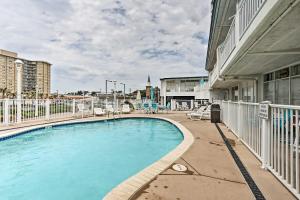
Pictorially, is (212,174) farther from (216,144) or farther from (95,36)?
(95,36)

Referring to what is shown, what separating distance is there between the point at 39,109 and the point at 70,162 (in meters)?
8.03

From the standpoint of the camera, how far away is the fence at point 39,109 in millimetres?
9492

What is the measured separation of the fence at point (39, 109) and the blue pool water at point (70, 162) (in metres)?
1.90

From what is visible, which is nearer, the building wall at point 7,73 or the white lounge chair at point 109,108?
the white lounge chair at point 109,108

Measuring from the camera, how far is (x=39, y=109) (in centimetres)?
1218

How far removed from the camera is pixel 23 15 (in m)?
11.3

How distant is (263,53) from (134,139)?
625cm

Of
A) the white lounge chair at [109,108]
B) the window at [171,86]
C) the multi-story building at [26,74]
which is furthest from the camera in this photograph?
the multi-story building at [26,74]

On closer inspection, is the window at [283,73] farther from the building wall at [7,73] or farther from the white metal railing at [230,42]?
the building wall at [7,73]

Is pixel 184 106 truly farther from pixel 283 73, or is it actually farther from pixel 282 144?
pixel 282 144

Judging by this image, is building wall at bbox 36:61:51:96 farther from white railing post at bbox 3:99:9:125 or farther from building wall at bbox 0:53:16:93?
white railing post at bbox 3:99:9:125

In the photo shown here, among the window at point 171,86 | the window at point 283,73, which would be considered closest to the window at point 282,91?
the window at point 283,73

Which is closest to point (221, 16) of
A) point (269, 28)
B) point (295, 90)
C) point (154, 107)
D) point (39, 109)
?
point (295, 90)

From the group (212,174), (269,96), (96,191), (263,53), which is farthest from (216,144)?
(269,96)
